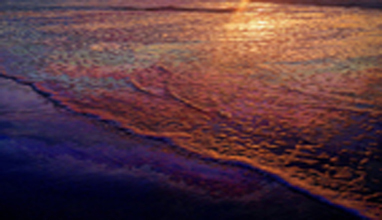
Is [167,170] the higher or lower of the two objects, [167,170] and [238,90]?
the lower

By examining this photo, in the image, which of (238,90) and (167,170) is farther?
(238,90)

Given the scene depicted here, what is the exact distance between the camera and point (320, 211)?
60.9 inches

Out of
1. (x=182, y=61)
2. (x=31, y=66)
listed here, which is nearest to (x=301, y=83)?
(x=182, y=61)

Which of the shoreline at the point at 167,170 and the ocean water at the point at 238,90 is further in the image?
the ocean water at the point at 238,90

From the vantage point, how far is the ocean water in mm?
1925

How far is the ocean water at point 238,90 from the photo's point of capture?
6.31ft

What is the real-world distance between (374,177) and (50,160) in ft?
5.12

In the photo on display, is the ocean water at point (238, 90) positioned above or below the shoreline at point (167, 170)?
above

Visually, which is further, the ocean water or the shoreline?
the ocean water

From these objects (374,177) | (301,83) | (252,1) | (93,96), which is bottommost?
(374,177)

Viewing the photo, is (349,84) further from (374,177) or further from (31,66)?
(31,66)

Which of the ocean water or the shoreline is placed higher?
the ocean water

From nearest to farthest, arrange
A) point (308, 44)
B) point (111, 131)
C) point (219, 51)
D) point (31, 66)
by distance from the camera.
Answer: point (111, 131), point (31, 66), point (219, 51), point (308, 44)

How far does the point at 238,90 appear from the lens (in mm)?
3023
